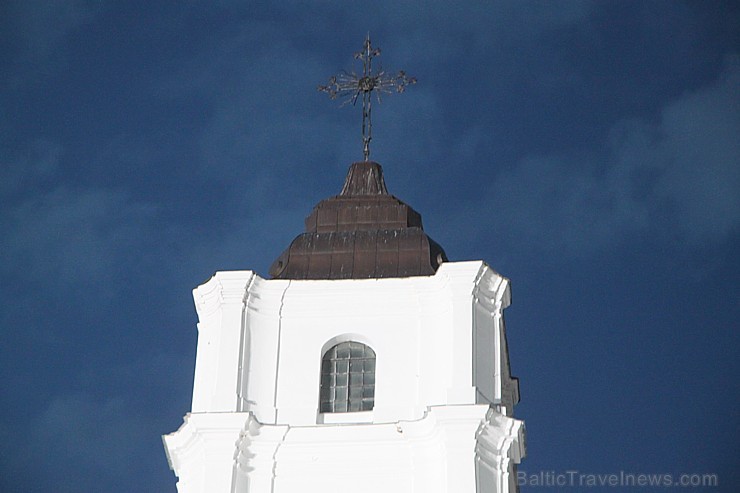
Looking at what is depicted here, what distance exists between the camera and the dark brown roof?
4434 centimetres

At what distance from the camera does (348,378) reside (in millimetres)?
43438

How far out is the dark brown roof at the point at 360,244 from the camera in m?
44.3

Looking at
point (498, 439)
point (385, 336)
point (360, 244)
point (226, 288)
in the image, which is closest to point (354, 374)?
point (385, 336)

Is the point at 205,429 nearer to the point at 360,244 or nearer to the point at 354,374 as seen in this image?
the point at 354,374

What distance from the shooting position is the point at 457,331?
140 feet

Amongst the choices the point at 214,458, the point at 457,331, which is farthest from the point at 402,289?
the point at 214,458

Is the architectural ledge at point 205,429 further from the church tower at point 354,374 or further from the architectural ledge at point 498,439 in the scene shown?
the architectural ledge at point 498,439

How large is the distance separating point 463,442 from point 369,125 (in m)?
9.17

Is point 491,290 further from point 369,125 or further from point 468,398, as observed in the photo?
point 369,125

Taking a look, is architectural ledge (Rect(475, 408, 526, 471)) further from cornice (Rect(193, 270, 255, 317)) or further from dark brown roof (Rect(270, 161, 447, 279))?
cornice (Rect(193, 270, 255, 317))

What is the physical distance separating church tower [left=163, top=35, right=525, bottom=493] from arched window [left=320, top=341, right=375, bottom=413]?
0.03m

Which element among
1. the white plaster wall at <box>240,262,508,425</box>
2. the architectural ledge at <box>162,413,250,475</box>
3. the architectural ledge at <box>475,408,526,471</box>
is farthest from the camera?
the white plaster wall at <box>240,262,508,425</box>

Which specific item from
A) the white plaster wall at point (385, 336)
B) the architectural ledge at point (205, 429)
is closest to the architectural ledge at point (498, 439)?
the white plaster wall at point (385, 336)

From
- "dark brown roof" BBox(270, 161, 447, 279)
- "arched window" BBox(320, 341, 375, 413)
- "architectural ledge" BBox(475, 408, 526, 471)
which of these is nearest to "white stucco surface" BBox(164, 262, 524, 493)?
"architectural ledge" BBox(475, 408, 526, 471)
